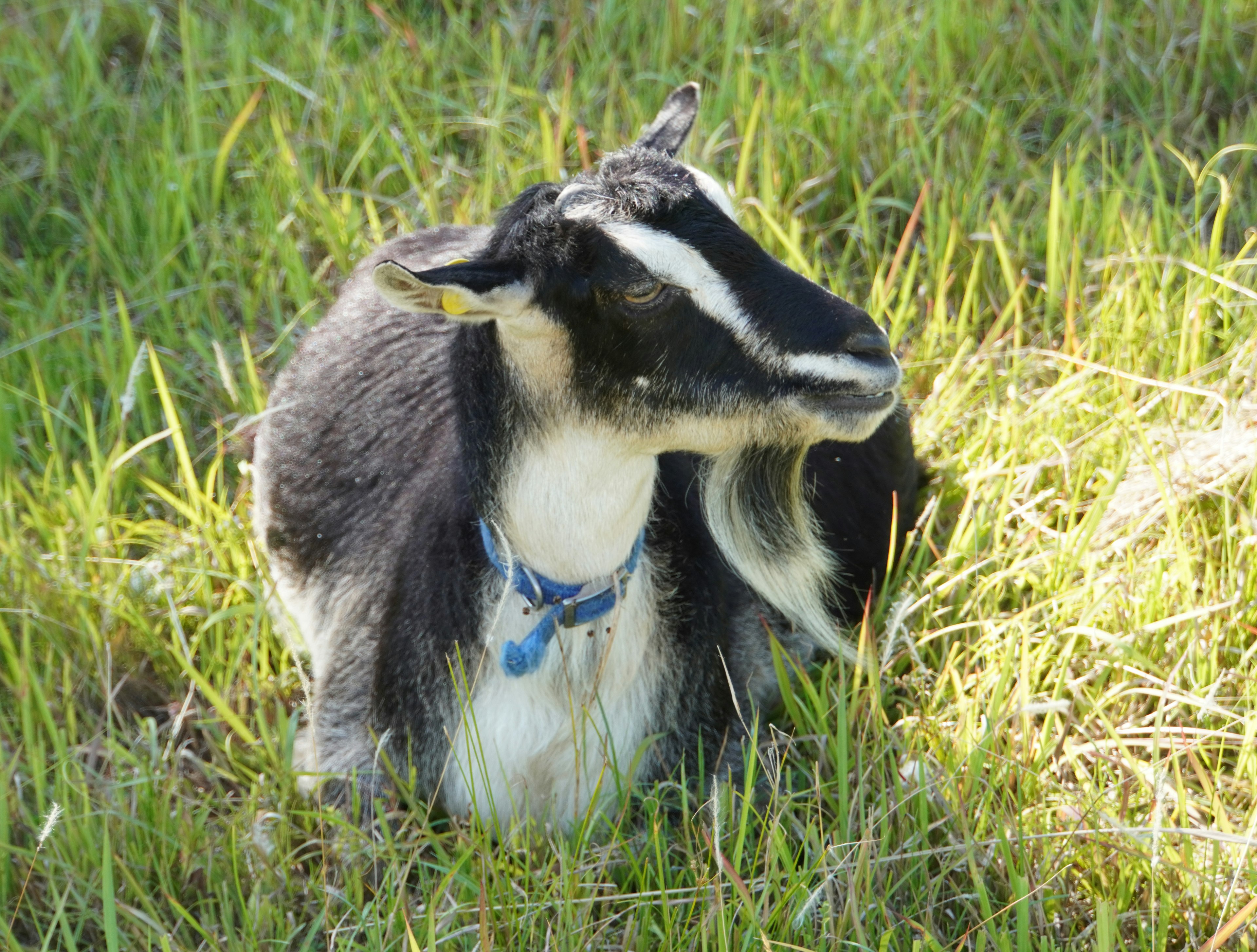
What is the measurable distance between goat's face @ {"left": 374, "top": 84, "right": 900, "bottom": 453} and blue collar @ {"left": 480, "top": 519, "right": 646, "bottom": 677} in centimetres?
37

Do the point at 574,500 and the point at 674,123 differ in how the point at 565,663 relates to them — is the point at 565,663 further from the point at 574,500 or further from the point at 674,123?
the point at 674,123

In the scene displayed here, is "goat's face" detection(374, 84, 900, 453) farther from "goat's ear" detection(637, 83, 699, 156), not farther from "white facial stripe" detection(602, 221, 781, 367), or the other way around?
"goat's ear" detection(637, 83, 699, 156)

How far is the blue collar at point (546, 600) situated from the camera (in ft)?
8.50

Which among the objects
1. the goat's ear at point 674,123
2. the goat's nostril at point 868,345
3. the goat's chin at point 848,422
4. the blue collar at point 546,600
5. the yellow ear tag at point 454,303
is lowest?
the blue collar at point 546,600

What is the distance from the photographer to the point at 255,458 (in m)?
3.72

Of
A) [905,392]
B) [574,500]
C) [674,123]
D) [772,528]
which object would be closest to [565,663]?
[574,500]

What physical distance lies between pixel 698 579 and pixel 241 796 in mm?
1199

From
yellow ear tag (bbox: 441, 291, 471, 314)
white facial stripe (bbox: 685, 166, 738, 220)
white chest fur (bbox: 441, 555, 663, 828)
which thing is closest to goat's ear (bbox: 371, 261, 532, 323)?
yellow ear tag (bbox: 441, 291, 471, 314)

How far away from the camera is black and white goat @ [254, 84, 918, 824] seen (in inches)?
90.3

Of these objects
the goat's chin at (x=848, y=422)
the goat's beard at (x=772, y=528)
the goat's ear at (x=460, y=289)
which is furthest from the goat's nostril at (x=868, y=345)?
the goat's ear at (x=460, y=289)

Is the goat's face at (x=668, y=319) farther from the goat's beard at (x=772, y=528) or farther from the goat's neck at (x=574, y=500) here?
the goat's beard at (x=772, y=528)

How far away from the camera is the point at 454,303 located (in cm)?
223

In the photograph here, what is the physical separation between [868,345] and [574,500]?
644 millimetres

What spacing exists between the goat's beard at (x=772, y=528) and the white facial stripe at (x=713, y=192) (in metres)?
0.47
